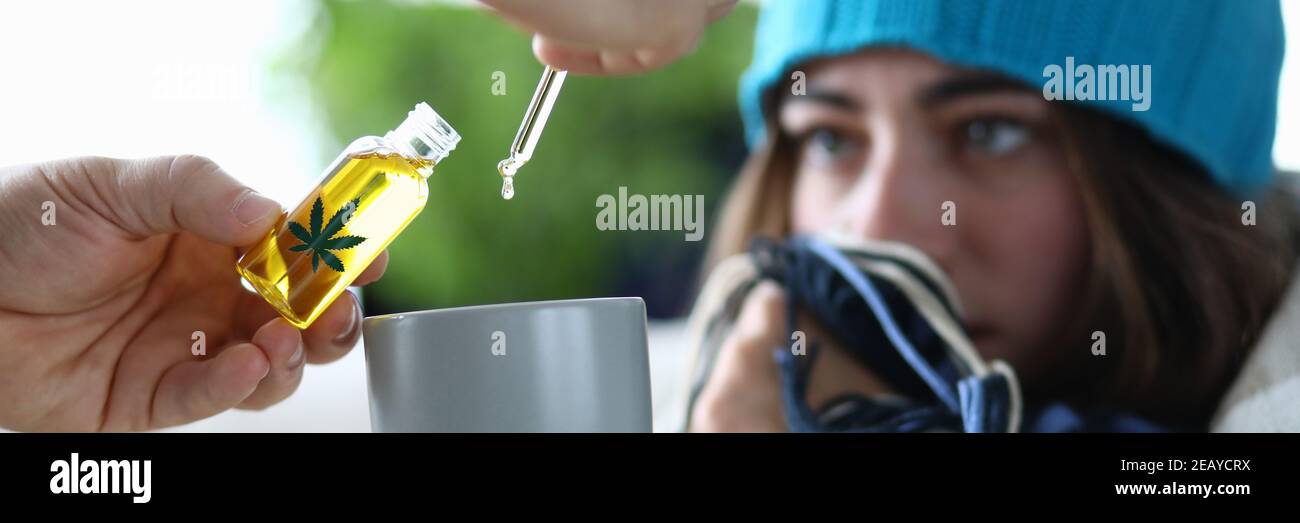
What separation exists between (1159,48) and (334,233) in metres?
0.54

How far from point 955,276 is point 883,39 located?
18cm

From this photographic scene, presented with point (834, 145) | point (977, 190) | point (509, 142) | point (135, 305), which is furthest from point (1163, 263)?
point (509, 142)

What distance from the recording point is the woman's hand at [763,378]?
2.06ft

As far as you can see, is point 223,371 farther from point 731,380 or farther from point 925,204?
point 925,204

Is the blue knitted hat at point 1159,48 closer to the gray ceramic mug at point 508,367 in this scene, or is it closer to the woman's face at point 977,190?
the woman's face at point 977,190

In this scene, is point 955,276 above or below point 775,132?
below

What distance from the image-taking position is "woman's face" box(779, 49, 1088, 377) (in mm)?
670

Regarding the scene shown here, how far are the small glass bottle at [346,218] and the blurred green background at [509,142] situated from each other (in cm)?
116

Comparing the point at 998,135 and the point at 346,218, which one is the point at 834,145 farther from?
the point at 346,218

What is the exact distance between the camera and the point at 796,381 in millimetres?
490

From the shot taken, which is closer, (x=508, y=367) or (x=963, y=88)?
(x=508, y=367)

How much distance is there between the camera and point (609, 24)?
0.29m
